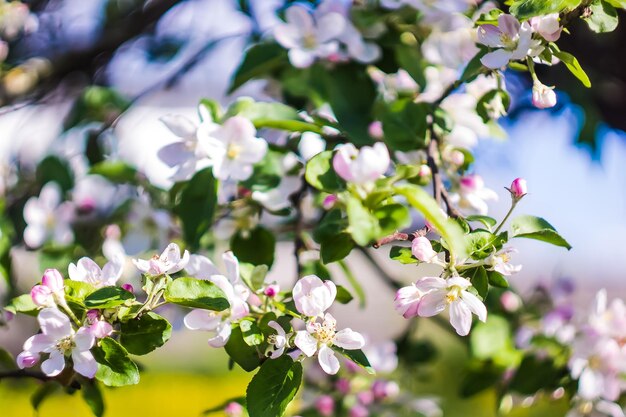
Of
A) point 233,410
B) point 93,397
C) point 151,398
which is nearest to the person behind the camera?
point 93,397

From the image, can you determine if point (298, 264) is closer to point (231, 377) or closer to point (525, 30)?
point (525, 30)

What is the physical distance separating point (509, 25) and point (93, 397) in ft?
1.95

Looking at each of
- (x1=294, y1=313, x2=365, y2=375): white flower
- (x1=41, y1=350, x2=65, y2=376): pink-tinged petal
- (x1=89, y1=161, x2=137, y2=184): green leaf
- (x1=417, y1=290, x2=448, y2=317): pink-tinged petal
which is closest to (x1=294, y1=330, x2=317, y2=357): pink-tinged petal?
(x1=294, y1=313, x2=365, y2=375): white flower

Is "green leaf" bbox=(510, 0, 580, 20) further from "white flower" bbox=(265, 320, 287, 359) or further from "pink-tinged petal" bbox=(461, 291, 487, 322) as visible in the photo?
"white flower" bbox=(265, 320, 287, 359)

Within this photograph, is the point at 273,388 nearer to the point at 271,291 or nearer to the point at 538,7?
the point at 271,291

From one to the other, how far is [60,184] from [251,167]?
55 cm

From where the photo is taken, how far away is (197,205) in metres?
0.96

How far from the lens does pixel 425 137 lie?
921mm

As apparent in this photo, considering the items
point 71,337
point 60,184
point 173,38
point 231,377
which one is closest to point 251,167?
point 71,337

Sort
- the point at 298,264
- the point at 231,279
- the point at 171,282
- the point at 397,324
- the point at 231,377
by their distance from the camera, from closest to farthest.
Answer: the point at 171,282 < the point at 231,279 < the point at 298,264 < the point at 231,377 < the point at 397,324

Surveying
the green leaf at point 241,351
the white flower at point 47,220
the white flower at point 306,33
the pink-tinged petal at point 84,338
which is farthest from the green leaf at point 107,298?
the white flower at point 47,220

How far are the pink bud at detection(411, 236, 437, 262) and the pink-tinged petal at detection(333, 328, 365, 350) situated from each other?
0.10 metres

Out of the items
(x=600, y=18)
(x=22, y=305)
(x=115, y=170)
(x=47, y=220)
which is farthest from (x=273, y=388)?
(x=47, y=220)

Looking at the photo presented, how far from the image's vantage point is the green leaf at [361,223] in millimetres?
646
